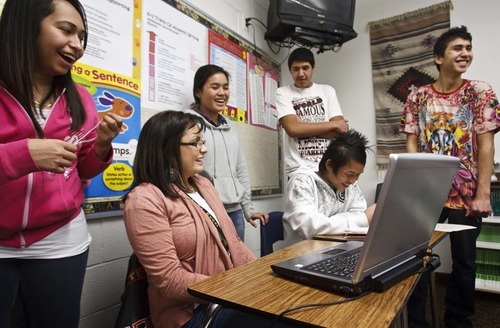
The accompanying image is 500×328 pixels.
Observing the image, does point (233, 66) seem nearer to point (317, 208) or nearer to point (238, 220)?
point (238, 220)

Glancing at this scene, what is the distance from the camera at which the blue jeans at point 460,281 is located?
1.69 m

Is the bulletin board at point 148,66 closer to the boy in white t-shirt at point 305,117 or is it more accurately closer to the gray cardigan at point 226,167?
the gray cardigan at point 226,167

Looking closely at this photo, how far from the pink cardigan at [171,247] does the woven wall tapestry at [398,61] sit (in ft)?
7.52

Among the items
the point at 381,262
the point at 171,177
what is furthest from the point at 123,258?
the point at 381,262

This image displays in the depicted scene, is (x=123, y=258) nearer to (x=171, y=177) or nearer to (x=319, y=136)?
(x=171, y=177)

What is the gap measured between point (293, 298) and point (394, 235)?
0.78 ft

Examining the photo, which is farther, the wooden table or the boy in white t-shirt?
the boy in white t-shirt

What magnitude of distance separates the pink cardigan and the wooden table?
246mm

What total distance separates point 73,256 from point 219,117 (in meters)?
1.26

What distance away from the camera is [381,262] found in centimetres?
67

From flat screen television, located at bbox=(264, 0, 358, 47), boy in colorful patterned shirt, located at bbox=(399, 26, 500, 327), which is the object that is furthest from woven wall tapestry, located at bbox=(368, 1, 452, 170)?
boy in colorful patterned shirt, located at bbox=(399, 26, 500, 327)

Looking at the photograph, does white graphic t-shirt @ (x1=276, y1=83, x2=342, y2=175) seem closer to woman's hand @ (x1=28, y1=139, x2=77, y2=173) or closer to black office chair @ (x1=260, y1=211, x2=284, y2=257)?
black office chair @ (x1=260, y1=211, x2=284, y2=257)

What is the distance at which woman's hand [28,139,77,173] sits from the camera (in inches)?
27.5

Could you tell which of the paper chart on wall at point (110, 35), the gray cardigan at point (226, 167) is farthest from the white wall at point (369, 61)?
the paper chart on wall at point (110, 35)
